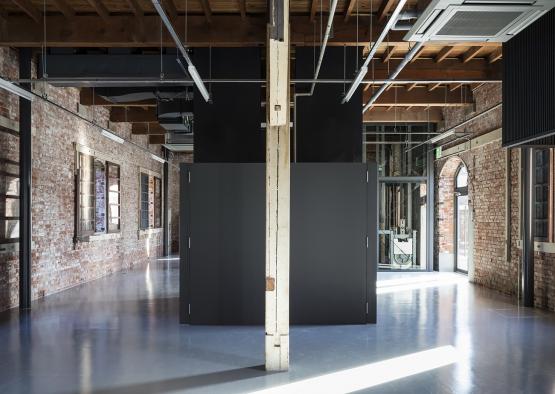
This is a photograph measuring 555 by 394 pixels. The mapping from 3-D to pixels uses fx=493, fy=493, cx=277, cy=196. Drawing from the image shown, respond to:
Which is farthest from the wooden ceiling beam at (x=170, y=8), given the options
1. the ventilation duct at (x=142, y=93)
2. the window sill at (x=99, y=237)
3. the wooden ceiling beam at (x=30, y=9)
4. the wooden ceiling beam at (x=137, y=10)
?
the window sill at (x=99, y=237)

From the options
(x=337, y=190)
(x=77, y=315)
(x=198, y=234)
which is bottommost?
(x=77, y=315)

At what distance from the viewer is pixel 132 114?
40.7 ft


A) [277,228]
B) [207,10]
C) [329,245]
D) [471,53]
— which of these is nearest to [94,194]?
[207,10]

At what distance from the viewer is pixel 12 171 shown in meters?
7.73

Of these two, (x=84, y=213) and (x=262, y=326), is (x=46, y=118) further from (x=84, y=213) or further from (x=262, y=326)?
(x=262, y=326)

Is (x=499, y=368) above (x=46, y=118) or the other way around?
the other way around

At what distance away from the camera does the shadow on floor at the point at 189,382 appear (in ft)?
14.0

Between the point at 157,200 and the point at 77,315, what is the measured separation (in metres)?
10.2

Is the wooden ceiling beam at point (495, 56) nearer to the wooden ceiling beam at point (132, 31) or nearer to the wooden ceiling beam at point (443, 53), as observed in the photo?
the wooden ceiling beam at point (443, 53)

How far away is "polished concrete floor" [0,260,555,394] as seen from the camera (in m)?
4.43

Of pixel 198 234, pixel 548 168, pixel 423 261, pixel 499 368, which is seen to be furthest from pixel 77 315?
pixel 423 261

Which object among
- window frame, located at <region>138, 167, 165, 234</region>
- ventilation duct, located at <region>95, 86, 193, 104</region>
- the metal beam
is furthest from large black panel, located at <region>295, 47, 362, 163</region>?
window frame, located at <region>138, 167, 165, 234</region>

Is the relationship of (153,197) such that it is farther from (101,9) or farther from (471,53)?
(471,53)

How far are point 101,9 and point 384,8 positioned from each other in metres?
3.93
